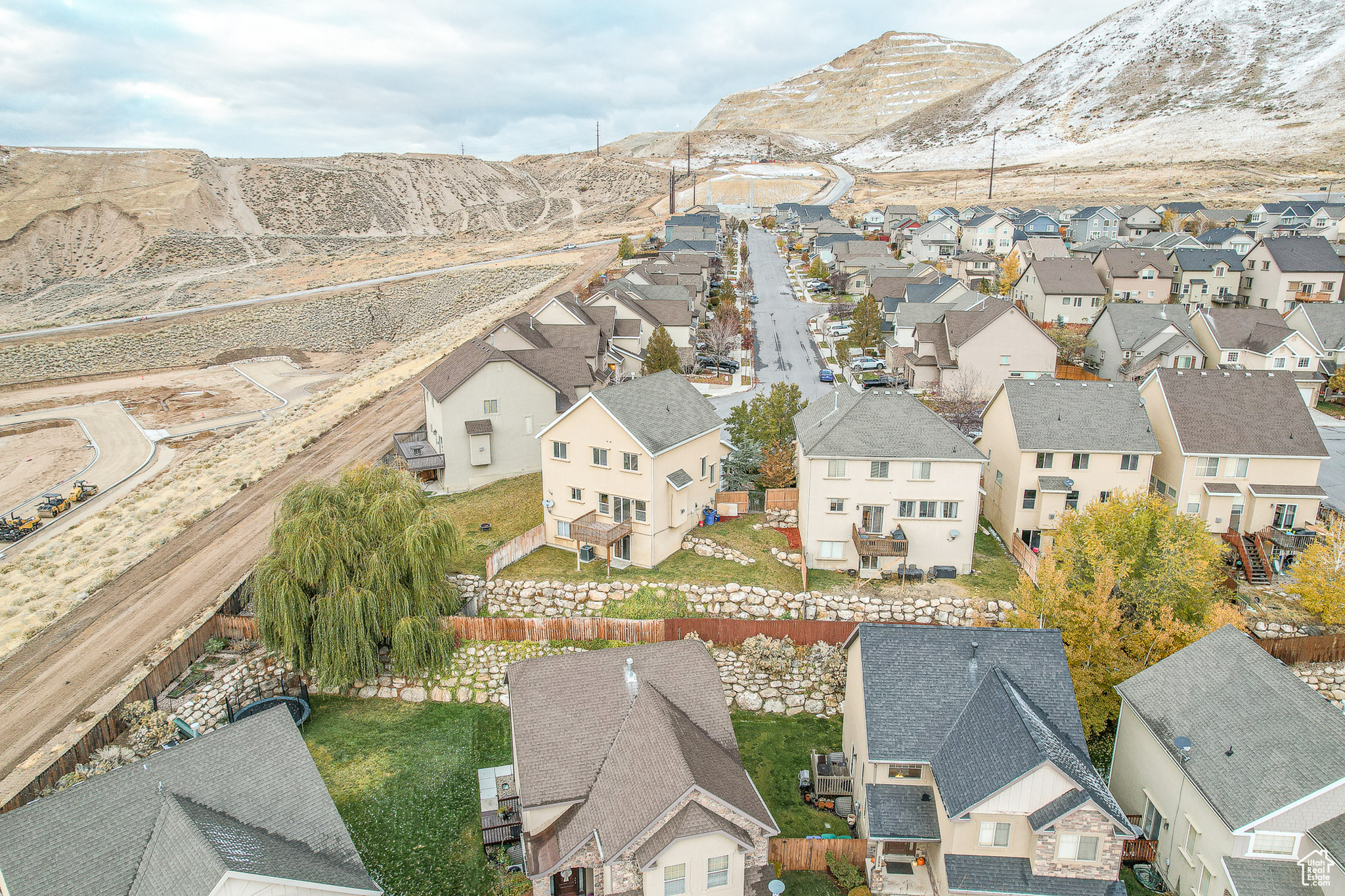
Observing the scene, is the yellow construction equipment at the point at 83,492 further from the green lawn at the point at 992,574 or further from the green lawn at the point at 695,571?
the green lawn at the point at 992,574

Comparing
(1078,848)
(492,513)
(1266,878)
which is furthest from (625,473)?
(1266,878)

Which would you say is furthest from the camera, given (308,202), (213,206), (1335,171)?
(308,202)

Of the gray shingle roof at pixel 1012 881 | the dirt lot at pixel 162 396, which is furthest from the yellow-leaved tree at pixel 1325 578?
the dirt lot at pixel 162 396

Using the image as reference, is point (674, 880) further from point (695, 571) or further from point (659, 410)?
point (659, 410)

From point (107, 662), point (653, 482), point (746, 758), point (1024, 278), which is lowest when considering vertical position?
point (746, 758)

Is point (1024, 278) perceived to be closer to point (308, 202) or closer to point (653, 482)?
point (653, 482)

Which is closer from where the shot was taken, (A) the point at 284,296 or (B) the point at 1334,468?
(B) the point at 1334,468

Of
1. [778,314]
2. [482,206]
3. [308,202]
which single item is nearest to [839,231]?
[778,314]
